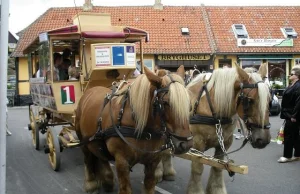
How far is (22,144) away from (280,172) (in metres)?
6.31

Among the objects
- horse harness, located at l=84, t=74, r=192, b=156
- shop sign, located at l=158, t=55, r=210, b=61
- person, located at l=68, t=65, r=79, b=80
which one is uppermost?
shop sign, located at l=158, t=55, r=210, b=61

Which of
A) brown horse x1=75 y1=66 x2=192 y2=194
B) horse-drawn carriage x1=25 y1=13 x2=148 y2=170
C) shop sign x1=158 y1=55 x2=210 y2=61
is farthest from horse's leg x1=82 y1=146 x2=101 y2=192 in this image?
shop sign x1=158 y1=55 x2=210 y2=61

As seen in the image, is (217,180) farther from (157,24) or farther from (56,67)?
(157,24)

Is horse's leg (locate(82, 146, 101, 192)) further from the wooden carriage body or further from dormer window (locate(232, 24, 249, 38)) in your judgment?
dormer window (locate(232, 24, 249, 38))

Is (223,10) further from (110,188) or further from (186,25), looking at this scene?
(110,188)

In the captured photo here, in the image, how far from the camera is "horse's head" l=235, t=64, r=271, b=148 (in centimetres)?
393

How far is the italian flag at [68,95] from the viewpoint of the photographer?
6.29 meters

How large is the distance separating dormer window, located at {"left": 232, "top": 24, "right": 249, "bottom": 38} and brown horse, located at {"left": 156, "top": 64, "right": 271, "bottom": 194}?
1875cm

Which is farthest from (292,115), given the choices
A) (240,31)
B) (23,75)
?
(23,75)

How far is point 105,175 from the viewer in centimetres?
501

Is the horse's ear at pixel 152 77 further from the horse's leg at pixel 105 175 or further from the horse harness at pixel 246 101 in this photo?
the horse's leg at pixel 105 175

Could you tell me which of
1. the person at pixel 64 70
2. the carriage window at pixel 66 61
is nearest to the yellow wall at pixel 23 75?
the carriage window at pixel 66 61

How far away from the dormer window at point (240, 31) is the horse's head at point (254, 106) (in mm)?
19327

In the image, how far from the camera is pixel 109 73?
6.23 metres
